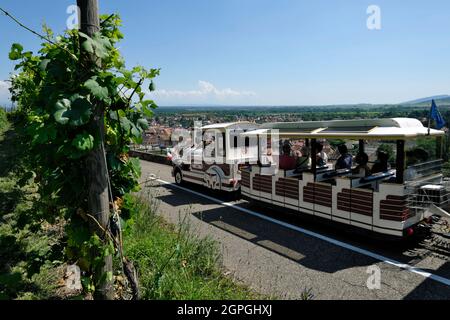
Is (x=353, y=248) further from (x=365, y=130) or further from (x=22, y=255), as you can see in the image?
(x=22, y=255)

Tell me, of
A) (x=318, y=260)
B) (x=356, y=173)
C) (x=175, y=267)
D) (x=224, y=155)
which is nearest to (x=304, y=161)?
(x=356, y=173)

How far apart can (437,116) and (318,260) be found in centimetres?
405

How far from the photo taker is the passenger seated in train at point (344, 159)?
8657mm

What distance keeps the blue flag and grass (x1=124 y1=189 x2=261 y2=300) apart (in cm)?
534

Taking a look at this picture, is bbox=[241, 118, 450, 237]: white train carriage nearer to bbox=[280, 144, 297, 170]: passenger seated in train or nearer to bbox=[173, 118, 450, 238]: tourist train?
bbox=[173, 118, 450, 238]: tourist train

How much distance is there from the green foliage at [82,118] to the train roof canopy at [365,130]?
17.2 ft

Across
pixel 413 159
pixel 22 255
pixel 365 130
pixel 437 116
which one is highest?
pixel 437 116

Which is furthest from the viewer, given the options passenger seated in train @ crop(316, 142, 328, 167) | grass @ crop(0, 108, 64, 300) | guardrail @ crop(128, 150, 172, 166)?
guardrail @ crop(128, 150, 172, 166)

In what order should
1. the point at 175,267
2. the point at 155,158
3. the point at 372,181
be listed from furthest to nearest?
the point at 155,158 → the point at 372,181 → the point at 175,267

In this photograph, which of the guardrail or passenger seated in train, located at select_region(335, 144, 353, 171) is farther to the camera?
the guardrail

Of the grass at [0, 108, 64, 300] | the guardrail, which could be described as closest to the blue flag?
the grass at [0, 108, 64, 300]

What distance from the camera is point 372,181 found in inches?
297

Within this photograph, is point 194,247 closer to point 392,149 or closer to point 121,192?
point 121,192

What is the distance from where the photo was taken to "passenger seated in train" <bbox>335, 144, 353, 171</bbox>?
28.4ft
